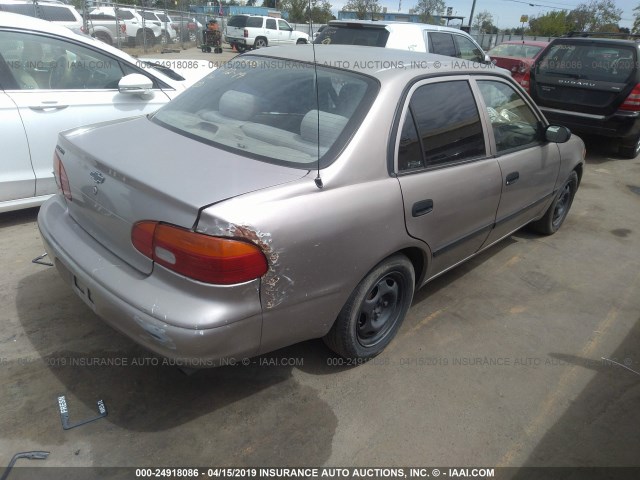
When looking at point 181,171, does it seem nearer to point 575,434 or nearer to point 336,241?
point 336,241

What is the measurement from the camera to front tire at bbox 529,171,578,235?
451 cm

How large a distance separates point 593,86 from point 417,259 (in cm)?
609

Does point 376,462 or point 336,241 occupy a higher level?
point 336,241

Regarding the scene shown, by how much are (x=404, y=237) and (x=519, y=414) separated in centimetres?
110

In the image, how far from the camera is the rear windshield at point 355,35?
720cm

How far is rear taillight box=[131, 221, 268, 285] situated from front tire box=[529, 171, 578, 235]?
350cm

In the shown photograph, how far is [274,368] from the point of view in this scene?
8.86 ft

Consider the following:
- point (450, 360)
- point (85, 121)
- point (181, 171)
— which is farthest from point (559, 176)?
point (85, 121)

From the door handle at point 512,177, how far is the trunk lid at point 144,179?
1785mm

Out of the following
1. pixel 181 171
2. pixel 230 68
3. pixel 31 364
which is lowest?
pixel 31 364

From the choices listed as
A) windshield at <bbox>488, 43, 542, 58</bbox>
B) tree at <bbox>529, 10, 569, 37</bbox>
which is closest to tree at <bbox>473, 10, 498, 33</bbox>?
tree at <bbox>529, 10, 569, 37</bbox>

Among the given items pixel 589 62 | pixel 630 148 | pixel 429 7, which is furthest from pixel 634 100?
pixel 429 7

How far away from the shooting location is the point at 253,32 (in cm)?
2550

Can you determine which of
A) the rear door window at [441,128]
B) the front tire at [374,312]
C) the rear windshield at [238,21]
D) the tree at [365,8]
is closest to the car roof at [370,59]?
the rear door window at [441,128]
